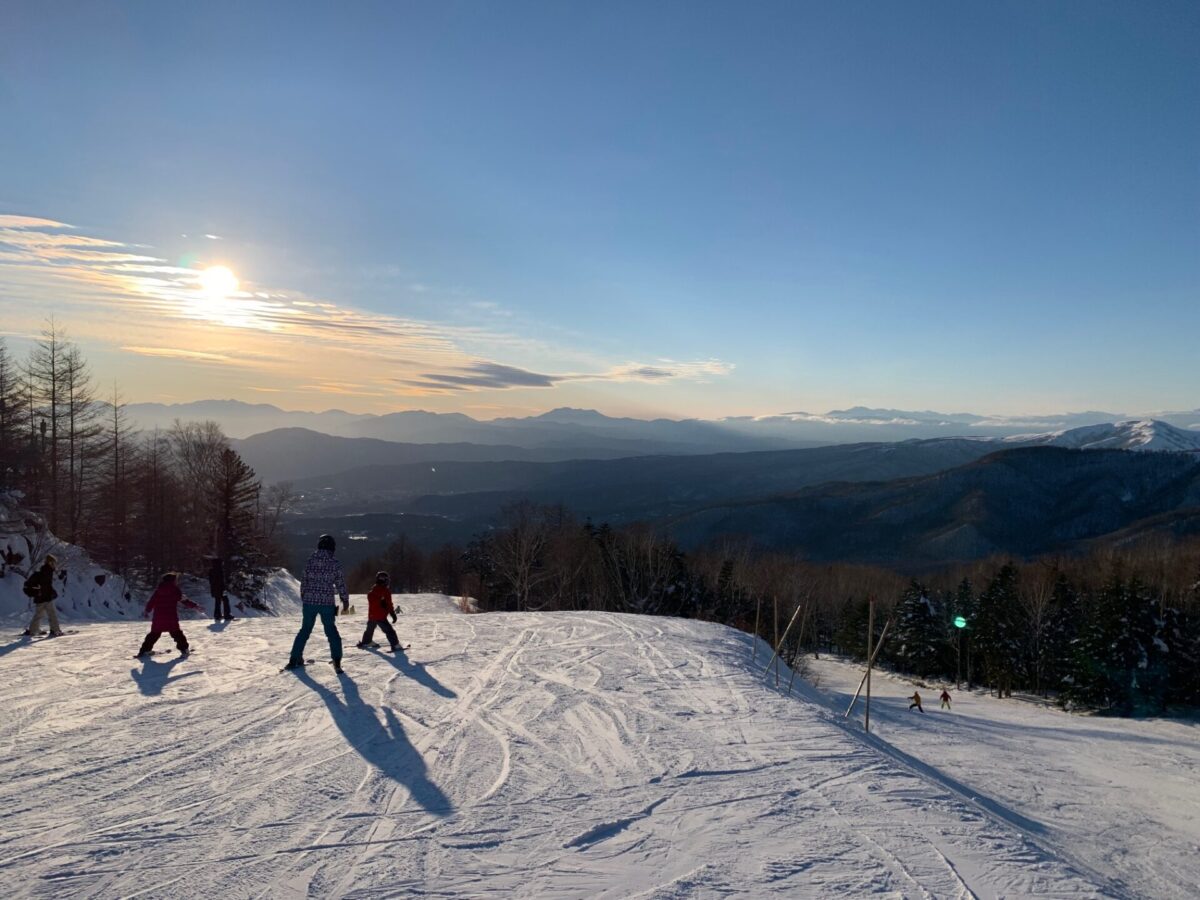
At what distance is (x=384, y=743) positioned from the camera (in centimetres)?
770

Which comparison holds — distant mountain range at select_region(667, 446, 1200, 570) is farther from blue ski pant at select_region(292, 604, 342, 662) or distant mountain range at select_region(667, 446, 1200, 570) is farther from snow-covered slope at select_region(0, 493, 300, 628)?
blue ski pant at select_region(292, 604, 342, 662)

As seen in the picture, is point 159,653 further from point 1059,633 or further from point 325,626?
point 1059,633

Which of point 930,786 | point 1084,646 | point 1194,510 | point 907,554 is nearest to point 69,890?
point 930,786

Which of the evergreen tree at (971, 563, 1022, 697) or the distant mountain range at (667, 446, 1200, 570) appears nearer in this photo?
the evergreen tree at (971, 563, 1022, 697)

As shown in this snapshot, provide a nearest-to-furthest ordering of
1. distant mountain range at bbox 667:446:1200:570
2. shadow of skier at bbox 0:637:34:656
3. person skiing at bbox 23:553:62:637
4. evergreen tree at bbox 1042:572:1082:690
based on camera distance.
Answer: shadow of skier at bbox 0:637:34:656
person skiing at bbox 23:553:62:637
evergreen tree at bbox 1042:572:1082:690
distant mountain range at bbox 667:446:1200:570

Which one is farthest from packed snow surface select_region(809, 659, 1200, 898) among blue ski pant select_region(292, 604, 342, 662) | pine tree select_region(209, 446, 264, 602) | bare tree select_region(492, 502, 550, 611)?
pine tree select_region(209, 446, 264, 602)

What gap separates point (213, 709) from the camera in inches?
344

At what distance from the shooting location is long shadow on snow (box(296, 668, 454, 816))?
20.7 feet

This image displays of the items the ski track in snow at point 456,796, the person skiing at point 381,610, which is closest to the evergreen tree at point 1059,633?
the ski track in snow at point 456,796

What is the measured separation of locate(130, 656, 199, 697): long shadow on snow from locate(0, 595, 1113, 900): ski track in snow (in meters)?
0.07

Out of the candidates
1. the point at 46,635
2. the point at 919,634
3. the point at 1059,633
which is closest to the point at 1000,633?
the point at 1059,633

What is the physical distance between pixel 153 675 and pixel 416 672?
158 inches

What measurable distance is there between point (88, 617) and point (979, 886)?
76.6 feet

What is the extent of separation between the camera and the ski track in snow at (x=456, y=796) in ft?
16.0
